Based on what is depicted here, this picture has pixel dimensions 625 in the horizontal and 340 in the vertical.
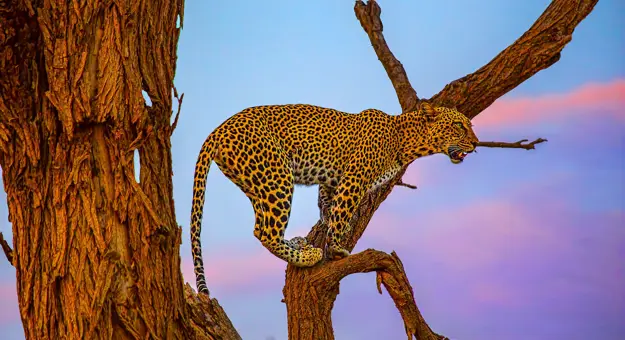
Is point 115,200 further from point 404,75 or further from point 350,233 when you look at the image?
point 404,75

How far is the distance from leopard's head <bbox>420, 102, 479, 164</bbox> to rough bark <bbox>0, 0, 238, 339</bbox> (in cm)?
328

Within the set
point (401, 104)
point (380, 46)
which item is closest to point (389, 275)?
point (401, 104)

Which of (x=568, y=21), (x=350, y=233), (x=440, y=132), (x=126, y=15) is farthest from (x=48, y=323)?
(x=568, y=21)

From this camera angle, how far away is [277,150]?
23.0ft

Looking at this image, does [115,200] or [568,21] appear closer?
[115,200]

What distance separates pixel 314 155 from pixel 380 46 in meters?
2.44

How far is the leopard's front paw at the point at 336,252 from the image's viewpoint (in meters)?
7.09

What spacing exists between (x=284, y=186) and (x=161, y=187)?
1.83 metres

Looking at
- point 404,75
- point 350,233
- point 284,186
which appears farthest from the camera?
point 404,75

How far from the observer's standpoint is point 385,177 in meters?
7.71

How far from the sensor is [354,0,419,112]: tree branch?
891 cm

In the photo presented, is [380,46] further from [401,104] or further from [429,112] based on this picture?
[429,112]

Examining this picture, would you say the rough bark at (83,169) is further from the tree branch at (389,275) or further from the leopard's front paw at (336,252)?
the leopard's front paw at (336,252)

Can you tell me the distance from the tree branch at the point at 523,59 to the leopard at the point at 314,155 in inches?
20.3
